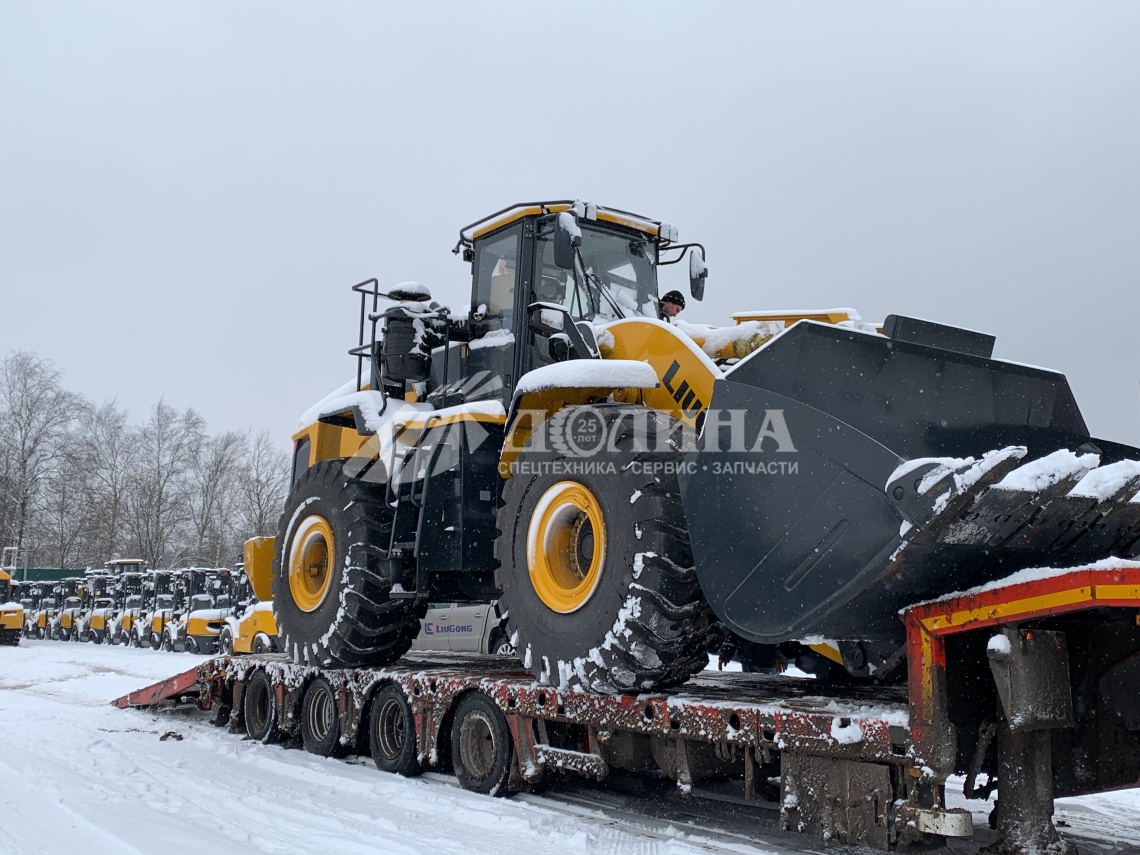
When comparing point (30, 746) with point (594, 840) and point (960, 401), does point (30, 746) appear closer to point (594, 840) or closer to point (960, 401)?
point (594, 840)

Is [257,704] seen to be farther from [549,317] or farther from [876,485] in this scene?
[876,485]

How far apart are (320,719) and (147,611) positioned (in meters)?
19.1

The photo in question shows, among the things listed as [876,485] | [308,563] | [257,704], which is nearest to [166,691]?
[257,704]

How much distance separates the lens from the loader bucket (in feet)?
12.6

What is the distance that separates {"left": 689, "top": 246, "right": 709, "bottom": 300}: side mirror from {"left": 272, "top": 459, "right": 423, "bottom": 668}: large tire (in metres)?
2.82

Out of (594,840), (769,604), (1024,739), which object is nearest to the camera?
(1024,739)

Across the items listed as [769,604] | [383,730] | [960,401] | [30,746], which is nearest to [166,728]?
[30,746]

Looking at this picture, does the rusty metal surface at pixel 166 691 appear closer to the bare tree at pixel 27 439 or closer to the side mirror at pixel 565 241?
the side mirror at pixel 565 241

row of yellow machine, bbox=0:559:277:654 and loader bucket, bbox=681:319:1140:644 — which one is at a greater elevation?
loader bucket, bbox=681:319:1140:644

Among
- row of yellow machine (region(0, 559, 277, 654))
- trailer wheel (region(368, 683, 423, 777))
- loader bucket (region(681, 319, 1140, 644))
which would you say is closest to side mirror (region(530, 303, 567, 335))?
loader bucket (region(681, 319, 1140, 644))

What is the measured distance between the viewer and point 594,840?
5.09 m

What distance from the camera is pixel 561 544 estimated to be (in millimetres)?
5648

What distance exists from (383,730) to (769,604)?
154 inches

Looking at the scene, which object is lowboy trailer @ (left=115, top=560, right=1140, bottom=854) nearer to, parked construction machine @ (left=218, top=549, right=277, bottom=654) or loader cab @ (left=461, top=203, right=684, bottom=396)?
loader cab @ (left=461, top=203, right=684, bottom=396)
